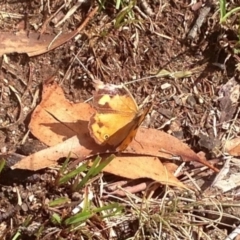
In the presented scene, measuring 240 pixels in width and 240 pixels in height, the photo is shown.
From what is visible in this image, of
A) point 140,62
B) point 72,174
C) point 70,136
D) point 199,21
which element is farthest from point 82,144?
point 199,21

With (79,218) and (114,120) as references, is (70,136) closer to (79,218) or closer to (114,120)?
(114,120)

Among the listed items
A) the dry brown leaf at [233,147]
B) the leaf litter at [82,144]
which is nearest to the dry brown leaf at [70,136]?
the leaf litter at [82,144]

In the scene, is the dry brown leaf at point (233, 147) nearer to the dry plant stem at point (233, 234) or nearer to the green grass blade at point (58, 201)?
the dry plant stem at point (233, 234)

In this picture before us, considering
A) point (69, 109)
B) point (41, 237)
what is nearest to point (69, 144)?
point (69, 109)

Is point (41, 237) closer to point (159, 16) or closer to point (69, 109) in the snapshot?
point (69, 109)

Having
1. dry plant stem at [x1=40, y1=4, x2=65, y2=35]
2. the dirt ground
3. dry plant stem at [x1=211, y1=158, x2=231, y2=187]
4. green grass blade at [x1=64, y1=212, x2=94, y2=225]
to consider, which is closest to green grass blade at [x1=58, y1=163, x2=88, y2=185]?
green grass blade at [x1=64, y1=212, x2=94, y2=225]

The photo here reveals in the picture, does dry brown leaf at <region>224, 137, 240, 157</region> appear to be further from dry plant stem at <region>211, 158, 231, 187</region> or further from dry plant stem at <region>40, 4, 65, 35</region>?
dry plant stem at <region>40, 4, 65, 35</region>
